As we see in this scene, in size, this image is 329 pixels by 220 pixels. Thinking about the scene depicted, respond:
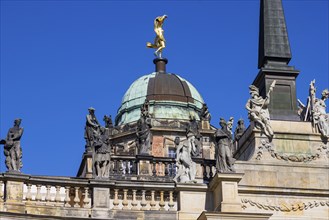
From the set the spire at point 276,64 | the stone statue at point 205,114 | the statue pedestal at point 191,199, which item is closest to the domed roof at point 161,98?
the stone statue at point 205,114

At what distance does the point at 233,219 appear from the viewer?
86.3 ft

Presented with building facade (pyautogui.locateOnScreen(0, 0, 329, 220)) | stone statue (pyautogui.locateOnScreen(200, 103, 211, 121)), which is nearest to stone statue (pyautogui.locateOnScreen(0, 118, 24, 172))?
building facade (pyautogui.locateOnScreen(0, 0, 329, 220))

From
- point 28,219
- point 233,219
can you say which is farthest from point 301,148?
point 28,219

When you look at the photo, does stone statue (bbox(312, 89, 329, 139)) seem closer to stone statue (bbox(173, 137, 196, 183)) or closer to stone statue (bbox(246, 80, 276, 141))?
stone statue (bbox(246, 80, 276, 141))

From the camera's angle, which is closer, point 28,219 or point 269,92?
point 28,219

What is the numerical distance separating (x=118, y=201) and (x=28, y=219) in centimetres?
310

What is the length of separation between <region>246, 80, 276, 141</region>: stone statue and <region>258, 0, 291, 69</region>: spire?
107 inches

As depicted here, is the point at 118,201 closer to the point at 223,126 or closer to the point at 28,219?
the point at 28,219

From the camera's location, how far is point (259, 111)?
98.0ft

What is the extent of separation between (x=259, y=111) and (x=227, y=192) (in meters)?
4.07

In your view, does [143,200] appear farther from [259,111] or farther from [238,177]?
[259,111]

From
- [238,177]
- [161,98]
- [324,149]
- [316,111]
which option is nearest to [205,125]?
[161,98]

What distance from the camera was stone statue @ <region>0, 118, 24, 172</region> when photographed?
2609 centimetres

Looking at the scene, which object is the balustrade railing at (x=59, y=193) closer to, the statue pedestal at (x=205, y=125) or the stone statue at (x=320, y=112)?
the stone statue at (x=320, y=112)
